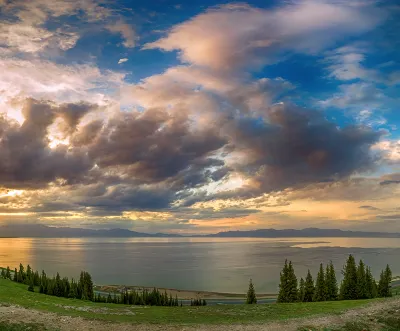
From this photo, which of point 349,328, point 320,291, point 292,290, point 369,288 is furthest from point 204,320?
point 369,288

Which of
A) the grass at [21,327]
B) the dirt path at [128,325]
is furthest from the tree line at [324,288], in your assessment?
the grass at [21,327]

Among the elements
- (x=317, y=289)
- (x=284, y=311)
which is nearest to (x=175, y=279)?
(x=317, y=289)

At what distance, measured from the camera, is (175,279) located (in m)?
172

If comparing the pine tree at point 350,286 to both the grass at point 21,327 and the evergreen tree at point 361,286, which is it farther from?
A: the grass at point 21,327

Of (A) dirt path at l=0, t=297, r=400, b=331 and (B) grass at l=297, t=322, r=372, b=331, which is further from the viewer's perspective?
(A) dirt path at l=0, t=297, r=400, b=331

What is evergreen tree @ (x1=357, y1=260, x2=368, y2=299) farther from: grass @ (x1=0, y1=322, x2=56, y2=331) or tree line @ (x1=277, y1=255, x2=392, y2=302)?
grass @ (x1=0, y1=322, x2=56, y2=331)

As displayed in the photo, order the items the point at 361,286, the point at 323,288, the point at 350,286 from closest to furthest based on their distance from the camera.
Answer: the point at 323,288 → the point at 350,286 → the point at 361,286

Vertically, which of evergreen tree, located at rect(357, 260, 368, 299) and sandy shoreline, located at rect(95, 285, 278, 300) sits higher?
evergreen tree, located at rect(357, 260, 368, 299)

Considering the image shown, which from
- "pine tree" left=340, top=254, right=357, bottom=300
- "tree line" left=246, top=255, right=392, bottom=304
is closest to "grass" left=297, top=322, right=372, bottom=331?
"tree line" left=246, top=255, right=392, bottom=304

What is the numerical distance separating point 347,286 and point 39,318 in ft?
216

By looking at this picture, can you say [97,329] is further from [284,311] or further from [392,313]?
[392,313]

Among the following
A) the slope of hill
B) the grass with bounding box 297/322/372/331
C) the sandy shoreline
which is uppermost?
the grass with bounding box 297/322/372/331

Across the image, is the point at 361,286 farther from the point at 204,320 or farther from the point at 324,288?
the point at 204,320

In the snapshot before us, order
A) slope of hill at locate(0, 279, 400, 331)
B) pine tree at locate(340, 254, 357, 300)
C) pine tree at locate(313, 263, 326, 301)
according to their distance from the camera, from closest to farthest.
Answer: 1. slope of hill at locate(0, 279, 400, 331)
2. pine tree at locate(313, 263, 326, 301)
3. pine tree at locate(340, 254, 357, 300)
